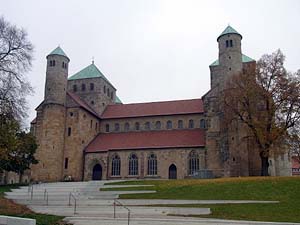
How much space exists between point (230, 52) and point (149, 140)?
1586cm

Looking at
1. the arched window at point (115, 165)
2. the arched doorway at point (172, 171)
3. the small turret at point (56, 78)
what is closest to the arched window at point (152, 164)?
the arched doorway at point (172, 171)

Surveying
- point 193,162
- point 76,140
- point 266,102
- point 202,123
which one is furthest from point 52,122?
point 266,102

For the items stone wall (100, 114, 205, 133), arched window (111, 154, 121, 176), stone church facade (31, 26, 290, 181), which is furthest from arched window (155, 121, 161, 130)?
arched window (111, 154, 121, 176)

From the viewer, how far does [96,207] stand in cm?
2673

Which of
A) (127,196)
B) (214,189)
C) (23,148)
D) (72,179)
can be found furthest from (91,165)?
(214,189)

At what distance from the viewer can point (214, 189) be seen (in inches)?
1180

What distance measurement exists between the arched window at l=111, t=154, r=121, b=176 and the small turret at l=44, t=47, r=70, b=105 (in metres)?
Answer: 10.5

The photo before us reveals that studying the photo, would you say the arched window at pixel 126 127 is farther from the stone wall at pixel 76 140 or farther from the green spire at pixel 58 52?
the green spire at pixel 58 52

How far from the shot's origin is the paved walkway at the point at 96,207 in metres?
20.8

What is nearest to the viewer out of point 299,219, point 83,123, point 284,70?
point 299,219

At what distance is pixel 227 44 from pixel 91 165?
952 inches

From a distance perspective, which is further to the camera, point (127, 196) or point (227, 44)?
point (227, 44)

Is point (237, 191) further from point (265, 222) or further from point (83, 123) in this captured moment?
point (83, 123)

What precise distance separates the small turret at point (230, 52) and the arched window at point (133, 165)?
1599 cm
